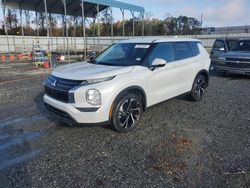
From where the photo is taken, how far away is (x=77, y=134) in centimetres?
460

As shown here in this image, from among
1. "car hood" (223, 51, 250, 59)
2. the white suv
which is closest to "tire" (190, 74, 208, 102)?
the white suv

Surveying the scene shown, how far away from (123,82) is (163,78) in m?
1.26

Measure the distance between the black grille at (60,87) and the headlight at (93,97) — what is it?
0.29m

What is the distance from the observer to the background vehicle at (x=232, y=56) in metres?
10.4

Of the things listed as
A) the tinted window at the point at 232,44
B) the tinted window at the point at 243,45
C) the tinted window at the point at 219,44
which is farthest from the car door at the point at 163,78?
the tinted window at the point at 219,44

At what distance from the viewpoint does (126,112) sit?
4551 millimetres

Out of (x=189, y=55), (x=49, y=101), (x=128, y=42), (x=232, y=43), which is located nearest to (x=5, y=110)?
(x=49, y=101)

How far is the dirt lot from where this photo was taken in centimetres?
317

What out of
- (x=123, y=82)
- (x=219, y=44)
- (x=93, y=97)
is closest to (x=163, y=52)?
(x=123, y=82)

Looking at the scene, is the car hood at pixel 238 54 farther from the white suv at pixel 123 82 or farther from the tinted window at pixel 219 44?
the white suv at pixel 123 82

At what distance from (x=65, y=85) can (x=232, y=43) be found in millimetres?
10713

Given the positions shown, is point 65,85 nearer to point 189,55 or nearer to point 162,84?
point 162,84

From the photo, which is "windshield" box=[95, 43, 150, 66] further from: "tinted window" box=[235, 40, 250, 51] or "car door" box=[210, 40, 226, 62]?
"tinted window" box=[235, 40, 250, 51]

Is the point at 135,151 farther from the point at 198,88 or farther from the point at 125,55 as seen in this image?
the point at 198,88
